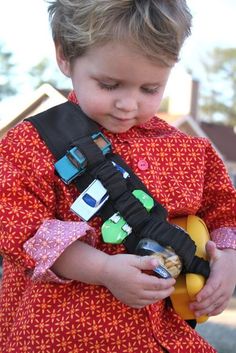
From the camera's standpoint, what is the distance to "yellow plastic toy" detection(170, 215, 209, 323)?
2.26 metres

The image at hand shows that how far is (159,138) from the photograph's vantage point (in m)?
2.46

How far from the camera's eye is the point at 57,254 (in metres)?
2.07

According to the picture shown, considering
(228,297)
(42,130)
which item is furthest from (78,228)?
(228,297)

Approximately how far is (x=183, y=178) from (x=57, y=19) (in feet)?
2.26

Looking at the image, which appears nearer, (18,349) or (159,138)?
(18,349)

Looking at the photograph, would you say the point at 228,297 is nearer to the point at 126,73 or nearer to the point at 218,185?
the point at 218,185

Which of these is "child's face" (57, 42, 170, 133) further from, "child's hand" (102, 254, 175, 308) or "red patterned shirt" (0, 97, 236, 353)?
"child's hand" (102, 254, 175, 308)

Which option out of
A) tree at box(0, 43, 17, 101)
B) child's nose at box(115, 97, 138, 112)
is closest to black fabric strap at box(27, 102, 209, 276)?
child's nose at box(115, 97, 138, 112)

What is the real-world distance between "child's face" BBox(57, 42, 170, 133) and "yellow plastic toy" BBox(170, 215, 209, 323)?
391 mm

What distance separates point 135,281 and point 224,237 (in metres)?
0.58

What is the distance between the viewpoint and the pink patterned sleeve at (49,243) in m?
2.07

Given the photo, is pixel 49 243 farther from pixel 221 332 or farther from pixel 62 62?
pixel 221 332

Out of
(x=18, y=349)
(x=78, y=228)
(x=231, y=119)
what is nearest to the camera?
(x=78, y=228)

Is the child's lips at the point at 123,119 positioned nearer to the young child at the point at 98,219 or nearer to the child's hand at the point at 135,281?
the young child at the point at 98,219
